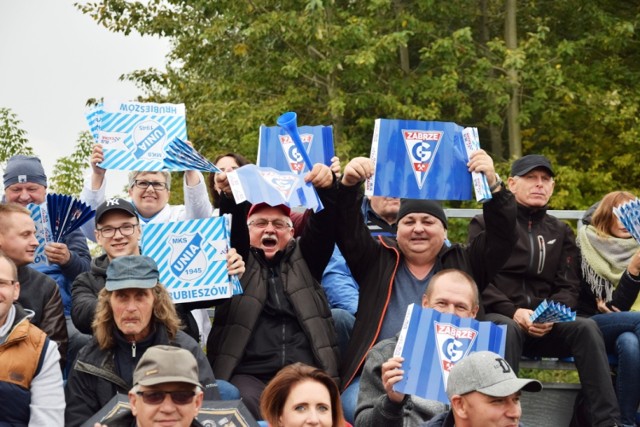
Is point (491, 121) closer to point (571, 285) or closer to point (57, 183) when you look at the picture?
point (57, 183)

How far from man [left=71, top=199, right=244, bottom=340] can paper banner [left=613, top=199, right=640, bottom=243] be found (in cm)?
248

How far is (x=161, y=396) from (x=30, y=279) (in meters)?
2.13

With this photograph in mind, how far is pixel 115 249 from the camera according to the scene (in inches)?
317

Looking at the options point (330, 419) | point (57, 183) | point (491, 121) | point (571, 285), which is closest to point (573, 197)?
point (491, 121)

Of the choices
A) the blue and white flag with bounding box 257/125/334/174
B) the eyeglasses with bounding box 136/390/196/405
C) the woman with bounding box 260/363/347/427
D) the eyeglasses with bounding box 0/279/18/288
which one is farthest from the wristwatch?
the eyeglasses with bounding box 0/279/18/288

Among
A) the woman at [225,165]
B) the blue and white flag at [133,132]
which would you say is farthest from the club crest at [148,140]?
the woman at [225,165]

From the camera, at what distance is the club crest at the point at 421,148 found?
8086mm

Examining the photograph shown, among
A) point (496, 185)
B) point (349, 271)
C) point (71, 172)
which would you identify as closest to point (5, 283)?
point (349, 271)

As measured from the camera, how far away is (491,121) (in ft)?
65.3

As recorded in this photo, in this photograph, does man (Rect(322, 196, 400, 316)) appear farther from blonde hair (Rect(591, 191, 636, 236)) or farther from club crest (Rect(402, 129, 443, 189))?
blonde hair (Rect(591, 191, 636, 236))

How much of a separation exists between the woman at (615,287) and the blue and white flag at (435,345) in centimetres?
218

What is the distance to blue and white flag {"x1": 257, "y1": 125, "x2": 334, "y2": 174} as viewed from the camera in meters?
8.55

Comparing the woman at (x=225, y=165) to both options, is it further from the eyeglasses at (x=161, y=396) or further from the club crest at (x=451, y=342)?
the eyeglasses at (x=161, y=396)

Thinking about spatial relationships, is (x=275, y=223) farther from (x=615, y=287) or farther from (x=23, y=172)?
(x=615, y=287)
